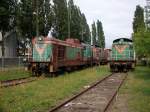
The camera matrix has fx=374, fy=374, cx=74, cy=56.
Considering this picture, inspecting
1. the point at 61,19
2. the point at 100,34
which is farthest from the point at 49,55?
the point at 100,34

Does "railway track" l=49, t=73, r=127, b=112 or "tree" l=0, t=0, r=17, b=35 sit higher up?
"tree" l=0, t=0, r=17, b=35

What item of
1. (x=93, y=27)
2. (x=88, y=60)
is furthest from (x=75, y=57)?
(x=93, y=27)

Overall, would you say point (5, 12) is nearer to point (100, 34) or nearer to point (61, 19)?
point (61, 19)

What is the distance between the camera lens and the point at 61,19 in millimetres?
75375

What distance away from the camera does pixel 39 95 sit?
1725cm

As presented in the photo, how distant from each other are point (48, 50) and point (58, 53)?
1.51 m

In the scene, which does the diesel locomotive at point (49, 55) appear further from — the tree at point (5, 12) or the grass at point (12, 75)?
the tree at point (5, 12)

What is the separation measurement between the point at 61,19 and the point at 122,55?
3842 cm

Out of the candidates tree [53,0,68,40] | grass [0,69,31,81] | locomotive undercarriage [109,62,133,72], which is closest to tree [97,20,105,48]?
tree [53,0,68,40]

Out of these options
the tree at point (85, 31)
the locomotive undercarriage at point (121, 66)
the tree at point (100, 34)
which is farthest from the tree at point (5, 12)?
the tree at point (100, 34)

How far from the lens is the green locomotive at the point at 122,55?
38219 millimetres

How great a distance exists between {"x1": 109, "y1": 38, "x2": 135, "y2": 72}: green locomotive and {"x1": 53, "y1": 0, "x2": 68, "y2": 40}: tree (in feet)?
119

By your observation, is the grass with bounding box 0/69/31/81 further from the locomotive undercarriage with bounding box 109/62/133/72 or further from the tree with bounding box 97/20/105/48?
the tree with bounding box 97/20/105/48

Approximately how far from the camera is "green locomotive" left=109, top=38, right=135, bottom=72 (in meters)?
38.2
